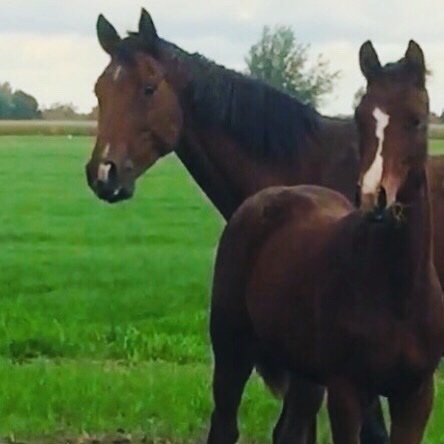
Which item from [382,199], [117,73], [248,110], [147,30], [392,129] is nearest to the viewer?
[382,199]

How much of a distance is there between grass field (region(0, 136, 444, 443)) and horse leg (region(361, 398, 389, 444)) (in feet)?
1.98

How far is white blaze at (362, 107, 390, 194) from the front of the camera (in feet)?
16.5

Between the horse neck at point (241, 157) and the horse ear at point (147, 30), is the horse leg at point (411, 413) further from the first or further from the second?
the horse ear at point (147, 30)

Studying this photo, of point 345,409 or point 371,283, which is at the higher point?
point 371,283

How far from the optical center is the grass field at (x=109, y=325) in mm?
8055

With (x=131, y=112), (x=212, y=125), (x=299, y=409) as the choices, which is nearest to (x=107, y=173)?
(x=131, y=112)

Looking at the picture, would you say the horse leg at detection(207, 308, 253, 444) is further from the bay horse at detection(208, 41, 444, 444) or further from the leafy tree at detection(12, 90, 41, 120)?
the leafy tree at detection(12, 90, 41, 120)

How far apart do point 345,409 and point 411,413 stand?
→ 0.31m

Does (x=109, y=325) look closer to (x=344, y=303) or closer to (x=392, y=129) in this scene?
(x=344, y=303)

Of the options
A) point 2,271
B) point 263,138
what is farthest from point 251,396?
point 2,271

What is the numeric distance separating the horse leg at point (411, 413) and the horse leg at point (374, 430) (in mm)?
1361

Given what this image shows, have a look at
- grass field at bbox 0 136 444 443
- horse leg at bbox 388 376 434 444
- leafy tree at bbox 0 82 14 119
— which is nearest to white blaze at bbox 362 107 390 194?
horse leg at bbox 388 376 434 444

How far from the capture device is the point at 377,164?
512 centimetres

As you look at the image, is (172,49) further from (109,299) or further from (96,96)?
(109,299)
